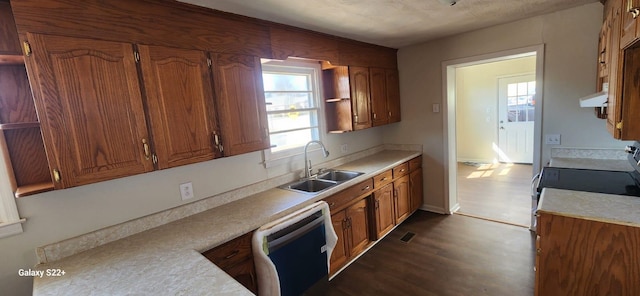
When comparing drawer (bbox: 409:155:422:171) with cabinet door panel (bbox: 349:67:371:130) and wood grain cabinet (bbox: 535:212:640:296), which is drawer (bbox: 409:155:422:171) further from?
wood grain cabinet (bbox: 535:212:640:296)

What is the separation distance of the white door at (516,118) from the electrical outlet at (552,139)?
342cm

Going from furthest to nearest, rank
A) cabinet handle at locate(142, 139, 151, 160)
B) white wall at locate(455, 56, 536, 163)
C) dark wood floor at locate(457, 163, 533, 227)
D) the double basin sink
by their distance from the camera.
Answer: white wall at locate(455, 56, 536, 163) → dark wood floor at locate(457, 163, 533, 227) → the double basin sink → cabinet handle at locate(142, 139, 151, 160)

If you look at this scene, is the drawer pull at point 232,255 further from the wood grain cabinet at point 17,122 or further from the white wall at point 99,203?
the wood grain cabinet at point 17,122

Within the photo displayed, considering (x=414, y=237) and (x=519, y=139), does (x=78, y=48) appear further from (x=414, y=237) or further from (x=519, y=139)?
(x=519, y=139)

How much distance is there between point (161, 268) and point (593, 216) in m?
2.12

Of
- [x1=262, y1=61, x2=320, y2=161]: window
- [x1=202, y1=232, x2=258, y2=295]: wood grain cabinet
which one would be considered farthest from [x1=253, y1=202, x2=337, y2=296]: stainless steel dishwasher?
[x1=262, y1=61, x2=320, y2=161]: window

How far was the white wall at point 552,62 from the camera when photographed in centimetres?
248

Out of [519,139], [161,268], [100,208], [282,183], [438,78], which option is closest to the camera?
[161,268]

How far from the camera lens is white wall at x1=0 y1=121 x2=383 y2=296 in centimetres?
140

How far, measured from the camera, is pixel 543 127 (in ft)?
9.03

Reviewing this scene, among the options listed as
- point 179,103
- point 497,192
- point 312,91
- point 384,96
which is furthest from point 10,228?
point 497,192

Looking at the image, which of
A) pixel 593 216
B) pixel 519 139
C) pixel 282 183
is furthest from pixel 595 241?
pixel 519 139

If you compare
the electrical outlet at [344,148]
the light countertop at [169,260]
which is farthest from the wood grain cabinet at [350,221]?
the electrical outlet at [344,148]

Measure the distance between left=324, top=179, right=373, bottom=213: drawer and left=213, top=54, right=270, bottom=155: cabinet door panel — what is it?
72 cm
